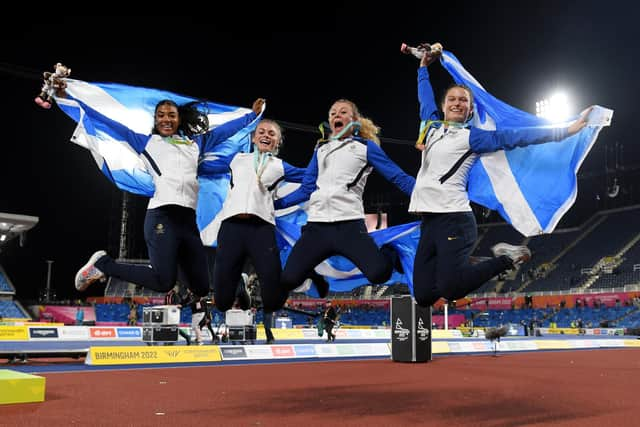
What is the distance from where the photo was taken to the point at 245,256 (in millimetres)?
5738

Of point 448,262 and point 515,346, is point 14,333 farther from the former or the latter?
point 448,262

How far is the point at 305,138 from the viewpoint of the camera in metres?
28.7

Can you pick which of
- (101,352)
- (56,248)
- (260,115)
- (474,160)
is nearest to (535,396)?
(474,160)

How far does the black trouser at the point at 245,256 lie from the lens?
18.3 ft

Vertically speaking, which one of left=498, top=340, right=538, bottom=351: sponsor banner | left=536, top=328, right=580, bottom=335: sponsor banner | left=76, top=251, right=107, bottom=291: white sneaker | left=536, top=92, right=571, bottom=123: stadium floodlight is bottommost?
left=536, top=328, right=580, bottom=335: sponsor banner

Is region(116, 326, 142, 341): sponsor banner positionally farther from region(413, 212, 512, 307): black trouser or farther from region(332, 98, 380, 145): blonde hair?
region(413, 212, 512, 307): black trouser

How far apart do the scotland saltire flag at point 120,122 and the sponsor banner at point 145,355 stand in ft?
26.4

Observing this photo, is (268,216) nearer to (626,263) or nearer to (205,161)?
(205,161)

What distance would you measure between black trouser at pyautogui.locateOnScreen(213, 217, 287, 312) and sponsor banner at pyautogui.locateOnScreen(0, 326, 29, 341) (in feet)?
50.7

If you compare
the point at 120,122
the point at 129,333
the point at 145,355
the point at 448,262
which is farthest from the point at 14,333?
the point at 448,262

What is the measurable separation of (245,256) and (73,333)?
17.1 metres

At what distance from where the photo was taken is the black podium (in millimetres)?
14953

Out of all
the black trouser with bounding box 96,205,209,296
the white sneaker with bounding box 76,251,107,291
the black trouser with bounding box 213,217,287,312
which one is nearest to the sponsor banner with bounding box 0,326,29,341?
the white sneaker with bounding box 76,251,107,291

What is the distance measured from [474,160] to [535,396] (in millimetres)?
5141
